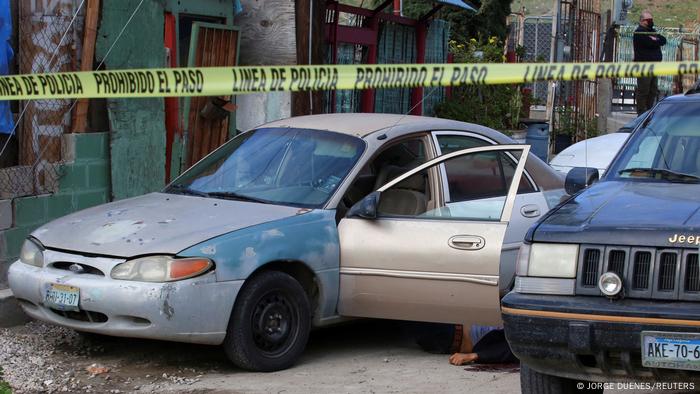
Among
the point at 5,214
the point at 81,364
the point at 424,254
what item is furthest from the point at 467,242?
the point at 5,214

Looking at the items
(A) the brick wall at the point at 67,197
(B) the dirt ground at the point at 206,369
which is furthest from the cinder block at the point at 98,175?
(B) the dirt ground at the point at 206,369

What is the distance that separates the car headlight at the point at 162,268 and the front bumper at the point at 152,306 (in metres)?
0.04

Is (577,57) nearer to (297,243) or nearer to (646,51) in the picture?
(646,51)

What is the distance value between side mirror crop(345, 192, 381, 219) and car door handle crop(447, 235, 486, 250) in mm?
539

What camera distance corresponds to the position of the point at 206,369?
6848mm

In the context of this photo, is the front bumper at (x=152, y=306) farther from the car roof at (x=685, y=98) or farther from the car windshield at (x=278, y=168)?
the car roof at (x=685, y=98)

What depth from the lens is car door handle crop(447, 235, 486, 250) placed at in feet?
22.1

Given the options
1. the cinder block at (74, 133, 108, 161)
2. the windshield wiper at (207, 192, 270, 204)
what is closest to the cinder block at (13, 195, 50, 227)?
the cinder block at (74, 133, 108, 161)

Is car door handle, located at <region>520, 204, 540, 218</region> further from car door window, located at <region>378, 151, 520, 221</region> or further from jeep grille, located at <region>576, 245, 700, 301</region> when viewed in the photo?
jeep grille, located at <region>576, 245, 700, 301</region>

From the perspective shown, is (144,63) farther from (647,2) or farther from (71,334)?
(647,2)

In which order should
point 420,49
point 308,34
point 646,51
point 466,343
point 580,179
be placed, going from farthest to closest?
point 646,51, point 420,49, point 308,34, point 466,343, point 580,179

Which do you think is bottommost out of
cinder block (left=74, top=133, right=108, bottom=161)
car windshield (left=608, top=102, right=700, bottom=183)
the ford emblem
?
the ford emblem

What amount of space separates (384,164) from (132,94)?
6.97 feet

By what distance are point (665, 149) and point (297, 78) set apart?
2.22m
